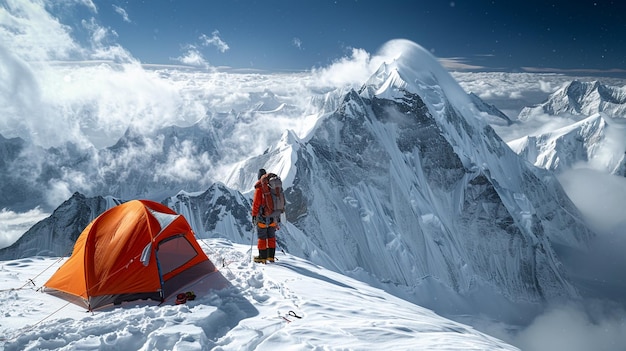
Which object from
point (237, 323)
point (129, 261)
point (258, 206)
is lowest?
point (237, 323)

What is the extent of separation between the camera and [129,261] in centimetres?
997

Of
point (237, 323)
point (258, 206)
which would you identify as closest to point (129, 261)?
point (237, 323)

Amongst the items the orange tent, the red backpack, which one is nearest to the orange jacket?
the red backpack

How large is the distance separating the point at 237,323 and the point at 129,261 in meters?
3.82

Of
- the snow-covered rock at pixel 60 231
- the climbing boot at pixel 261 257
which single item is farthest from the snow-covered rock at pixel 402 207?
the climbing boot at pixel 261 257

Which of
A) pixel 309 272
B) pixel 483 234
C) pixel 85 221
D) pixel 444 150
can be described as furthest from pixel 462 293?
pixel 309 272

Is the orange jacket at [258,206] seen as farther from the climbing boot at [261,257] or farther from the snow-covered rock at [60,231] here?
the snow-covered rock at [60,231]

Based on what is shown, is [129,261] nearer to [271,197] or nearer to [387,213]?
[271,197]

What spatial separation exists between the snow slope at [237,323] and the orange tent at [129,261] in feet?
1.25

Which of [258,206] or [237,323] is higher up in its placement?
[258,206]

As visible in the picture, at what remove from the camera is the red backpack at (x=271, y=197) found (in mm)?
13211

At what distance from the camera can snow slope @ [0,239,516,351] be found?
7.20m

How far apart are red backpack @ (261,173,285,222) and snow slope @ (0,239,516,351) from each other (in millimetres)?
2449

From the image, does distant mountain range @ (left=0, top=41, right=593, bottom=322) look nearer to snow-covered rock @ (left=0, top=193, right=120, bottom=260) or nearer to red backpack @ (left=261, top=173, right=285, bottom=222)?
snow-covered rock @ (left=0, top=193, right=120, bottom=260)
